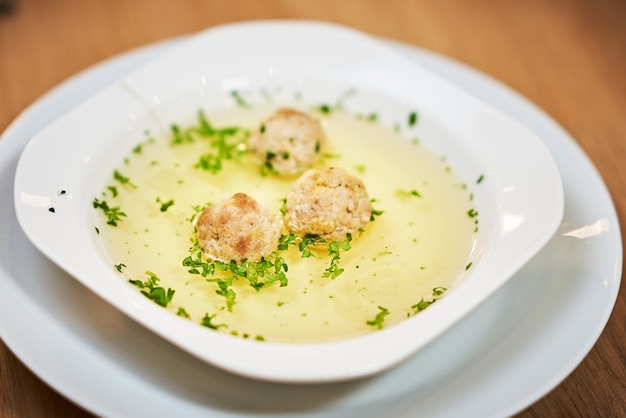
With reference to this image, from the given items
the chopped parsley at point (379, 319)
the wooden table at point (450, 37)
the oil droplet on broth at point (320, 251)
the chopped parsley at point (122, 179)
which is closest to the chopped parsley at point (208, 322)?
the oil droplet on broth at point (320, 251)

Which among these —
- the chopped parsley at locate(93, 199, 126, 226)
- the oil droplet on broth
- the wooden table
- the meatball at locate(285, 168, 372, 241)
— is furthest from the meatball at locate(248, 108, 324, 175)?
the wooden table

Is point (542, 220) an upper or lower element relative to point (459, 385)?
upper

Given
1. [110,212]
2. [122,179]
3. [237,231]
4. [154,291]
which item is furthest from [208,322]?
[122,179]

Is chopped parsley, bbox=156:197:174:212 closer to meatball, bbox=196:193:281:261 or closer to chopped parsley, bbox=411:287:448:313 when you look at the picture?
meatball, bbox=196:193:281:261

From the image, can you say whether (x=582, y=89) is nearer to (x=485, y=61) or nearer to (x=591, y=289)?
(x=485, y=61)

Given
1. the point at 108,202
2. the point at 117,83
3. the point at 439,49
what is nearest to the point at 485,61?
the point at 439,49
